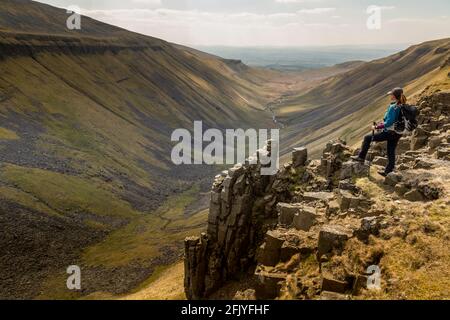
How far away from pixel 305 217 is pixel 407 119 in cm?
917

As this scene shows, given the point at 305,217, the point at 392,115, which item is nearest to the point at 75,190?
the point at 305,217

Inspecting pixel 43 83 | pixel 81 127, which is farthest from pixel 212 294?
pixel 43 83

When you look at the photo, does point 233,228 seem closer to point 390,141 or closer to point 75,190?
point 390,141

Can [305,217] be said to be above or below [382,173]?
below

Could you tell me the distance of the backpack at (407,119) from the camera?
27188 mm

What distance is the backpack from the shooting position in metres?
27.2

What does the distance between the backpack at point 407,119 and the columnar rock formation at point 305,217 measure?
2.96 meters

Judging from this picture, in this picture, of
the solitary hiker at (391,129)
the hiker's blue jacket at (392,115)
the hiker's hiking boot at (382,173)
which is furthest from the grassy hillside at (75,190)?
the hiker's blue jacket at (392,115)

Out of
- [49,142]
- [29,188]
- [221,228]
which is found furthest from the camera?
[49,142]

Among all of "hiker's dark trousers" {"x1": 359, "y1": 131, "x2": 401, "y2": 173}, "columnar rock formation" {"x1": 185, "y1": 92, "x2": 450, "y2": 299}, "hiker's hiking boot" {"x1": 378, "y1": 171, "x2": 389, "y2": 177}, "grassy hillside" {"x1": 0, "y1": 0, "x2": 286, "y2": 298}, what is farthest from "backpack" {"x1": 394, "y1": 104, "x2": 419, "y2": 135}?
"grassy hillside" {"x1": 0, "y1": 0, "x2": 286, "y2": 298}

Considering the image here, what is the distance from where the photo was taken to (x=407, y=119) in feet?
89.9

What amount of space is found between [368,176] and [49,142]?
13858 centimetres

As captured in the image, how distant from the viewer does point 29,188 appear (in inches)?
4444

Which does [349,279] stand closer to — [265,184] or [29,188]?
[265,184]
